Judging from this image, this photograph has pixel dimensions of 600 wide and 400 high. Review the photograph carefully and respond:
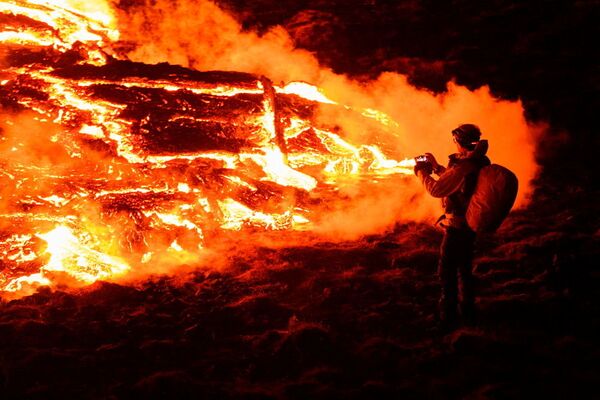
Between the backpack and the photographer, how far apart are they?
12cm

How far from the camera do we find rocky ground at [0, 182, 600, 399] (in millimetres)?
4273

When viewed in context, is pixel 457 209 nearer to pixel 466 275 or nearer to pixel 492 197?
pixel 492 197

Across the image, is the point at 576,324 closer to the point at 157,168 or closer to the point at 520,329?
the point at 520,329

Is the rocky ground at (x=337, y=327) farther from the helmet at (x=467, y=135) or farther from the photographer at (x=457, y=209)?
the helmet at (x=467, y=135)

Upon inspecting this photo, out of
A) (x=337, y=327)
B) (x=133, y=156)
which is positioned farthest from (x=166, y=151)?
(x=337, y=327)

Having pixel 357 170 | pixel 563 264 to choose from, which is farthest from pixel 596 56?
pixel 563 264

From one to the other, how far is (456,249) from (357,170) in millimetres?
4372

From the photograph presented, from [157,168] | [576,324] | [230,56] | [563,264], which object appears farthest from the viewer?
[230,56]

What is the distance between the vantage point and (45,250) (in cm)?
643

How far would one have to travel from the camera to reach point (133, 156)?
302 inches

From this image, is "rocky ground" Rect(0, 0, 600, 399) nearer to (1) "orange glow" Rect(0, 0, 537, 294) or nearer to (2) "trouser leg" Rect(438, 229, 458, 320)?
(2) "trouser leg" Rect(438, 229, 458, 320)

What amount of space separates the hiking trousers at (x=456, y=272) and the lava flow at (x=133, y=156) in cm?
312

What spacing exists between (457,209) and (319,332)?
5.59ft

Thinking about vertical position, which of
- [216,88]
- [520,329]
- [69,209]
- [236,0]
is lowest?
[520,329]
